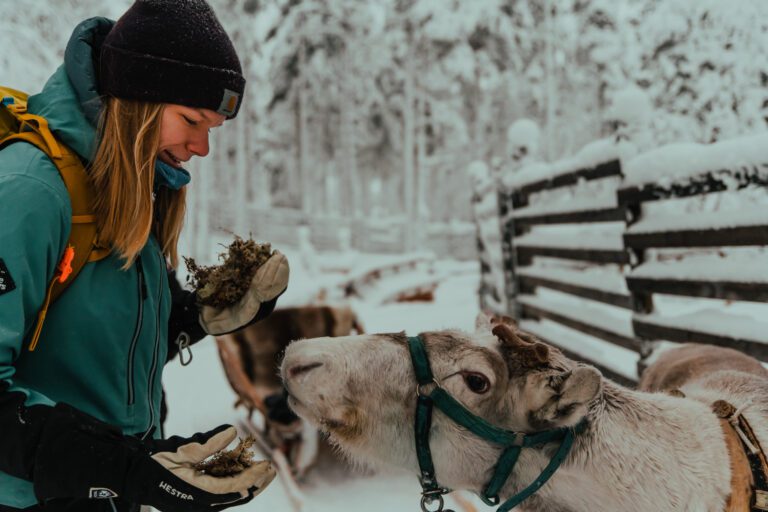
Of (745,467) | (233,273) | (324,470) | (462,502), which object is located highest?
(233,273)

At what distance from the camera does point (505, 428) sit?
1753 millimetres

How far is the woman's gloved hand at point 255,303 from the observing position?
2053 mm

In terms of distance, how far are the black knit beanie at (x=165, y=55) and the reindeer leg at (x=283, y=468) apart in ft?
7.81

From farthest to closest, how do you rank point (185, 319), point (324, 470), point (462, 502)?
point (324, 470) < point (462, 502) < point (185, 319)

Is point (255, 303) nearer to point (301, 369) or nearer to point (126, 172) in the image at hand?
point (301, 369)

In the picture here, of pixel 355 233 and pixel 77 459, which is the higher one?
pixel 355 233

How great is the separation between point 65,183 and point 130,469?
0.72m

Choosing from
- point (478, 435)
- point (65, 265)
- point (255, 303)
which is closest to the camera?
point (65, 265)

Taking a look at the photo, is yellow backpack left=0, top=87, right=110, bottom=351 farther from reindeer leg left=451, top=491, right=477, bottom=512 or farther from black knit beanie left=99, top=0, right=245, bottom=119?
reindeer leg left=451, top=491, right=477, bottom=512

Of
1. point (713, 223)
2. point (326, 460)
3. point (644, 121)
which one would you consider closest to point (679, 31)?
point (644, 121)

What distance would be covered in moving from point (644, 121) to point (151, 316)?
4.10 meters

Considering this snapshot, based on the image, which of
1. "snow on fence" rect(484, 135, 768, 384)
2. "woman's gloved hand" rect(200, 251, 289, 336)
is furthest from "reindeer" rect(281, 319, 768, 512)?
"snow on fence" rect(484, 135, 768, 384)

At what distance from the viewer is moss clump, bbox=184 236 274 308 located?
2.10 metres

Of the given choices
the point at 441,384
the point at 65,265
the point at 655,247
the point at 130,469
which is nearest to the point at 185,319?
the point at 65,265
